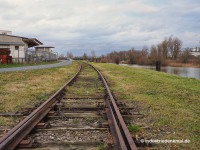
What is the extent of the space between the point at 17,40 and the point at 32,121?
43347mm

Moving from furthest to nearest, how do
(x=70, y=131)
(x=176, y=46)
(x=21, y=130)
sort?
1. (x=176, y=46)
2. (x=70, y=131)
3. (x=21, y=130)

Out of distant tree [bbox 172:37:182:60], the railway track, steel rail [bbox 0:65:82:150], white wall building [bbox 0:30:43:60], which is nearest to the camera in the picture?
steel rail [bbox 0:65:82:150]

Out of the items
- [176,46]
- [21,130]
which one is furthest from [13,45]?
[176,46]

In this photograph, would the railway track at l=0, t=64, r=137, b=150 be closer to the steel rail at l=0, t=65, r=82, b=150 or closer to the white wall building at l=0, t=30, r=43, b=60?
the steel rail at l=0, t=65, r=82, b=150

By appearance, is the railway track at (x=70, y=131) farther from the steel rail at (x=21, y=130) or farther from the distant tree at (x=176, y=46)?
the distant tree at (x=176, y=46)

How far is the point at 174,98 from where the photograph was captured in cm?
1020

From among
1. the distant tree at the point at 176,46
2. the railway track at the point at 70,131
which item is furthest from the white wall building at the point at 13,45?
the distant tree at the point at 176,46

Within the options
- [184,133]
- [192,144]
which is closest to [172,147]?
[192,144]

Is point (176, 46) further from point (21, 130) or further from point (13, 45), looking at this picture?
point (21, 130)

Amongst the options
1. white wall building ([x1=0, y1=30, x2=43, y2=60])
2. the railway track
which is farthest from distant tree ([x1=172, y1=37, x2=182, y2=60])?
the railway track

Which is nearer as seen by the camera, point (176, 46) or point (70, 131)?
point (70, 131)

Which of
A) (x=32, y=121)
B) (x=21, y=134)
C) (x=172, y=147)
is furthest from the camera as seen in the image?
(x=32, y=121)

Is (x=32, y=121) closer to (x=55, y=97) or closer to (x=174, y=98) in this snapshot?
(x=55, y=97)

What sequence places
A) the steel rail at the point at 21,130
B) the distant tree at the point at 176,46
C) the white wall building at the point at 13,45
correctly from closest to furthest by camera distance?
1. the steel rail at the point at 21,130
2. the white wall building at the point at 13,45
3. the distant tree at the point at 176,46
